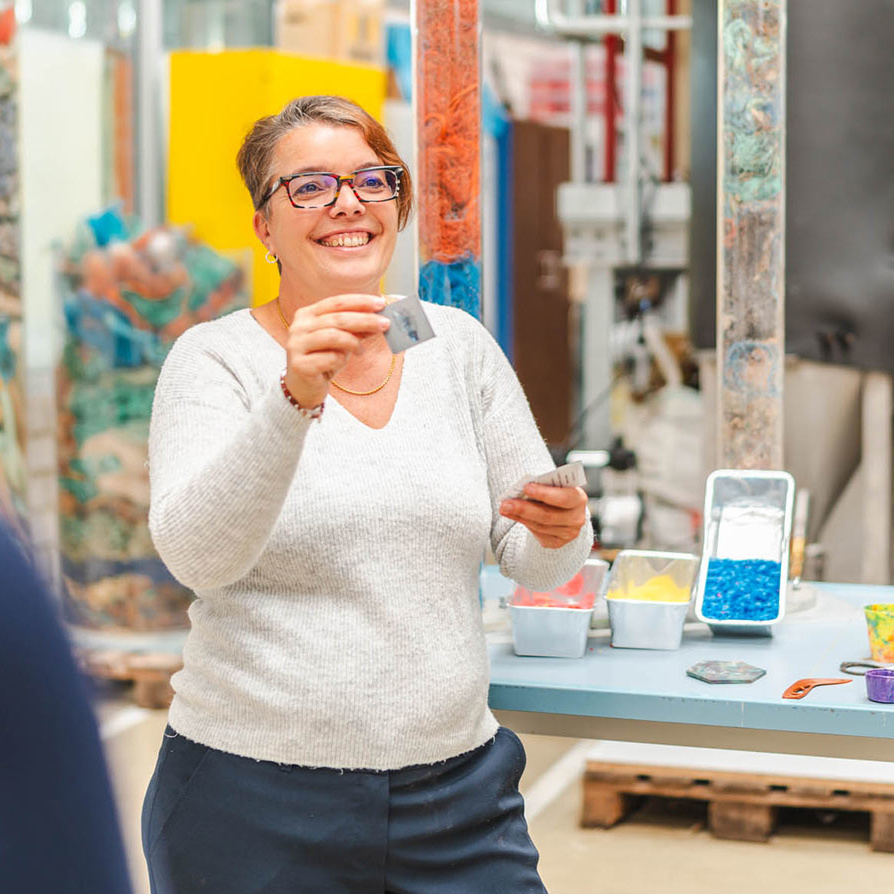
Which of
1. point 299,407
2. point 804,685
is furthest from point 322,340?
point 804,685

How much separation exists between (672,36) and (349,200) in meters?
5.59

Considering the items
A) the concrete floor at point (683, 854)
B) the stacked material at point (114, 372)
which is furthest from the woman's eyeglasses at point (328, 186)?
the stacked material at point (114, 372)

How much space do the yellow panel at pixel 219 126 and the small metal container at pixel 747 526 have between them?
289 cm

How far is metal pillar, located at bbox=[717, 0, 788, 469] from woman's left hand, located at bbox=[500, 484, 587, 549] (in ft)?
3.56

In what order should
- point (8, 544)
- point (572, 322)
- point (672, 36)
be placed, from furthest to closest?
1. point (572, 322)
2. point (672, 36)
3. point (8, 544)

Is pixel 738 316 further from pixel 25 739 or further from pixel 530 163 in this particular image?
pixel 530 163

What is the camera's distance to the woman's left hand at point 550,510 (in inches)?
63.5

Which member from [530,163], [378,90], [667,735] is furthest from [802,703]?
[530,163]

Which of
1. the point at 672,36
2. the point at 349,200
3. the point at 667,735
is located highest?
the point at 672,36

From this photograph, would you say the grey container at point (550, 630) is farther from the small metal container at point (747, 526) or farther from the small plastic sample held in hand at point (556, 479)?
the small plastic sample held in hand at point (556, 479)

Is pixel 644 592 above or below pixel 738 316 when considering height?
below

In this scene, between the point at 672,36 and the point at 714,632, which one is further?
the point at 672,36

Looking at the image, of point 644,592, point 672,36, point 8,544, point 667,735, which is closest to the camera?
point 8,544

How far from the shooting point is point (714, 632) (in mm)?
2332
